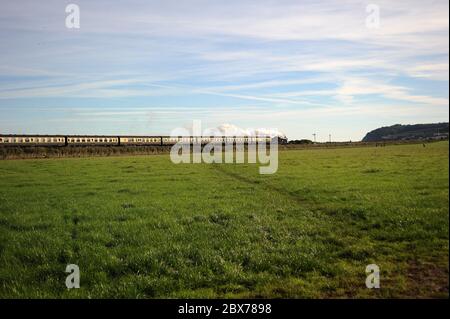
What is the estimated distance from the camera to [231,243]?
13.0 m

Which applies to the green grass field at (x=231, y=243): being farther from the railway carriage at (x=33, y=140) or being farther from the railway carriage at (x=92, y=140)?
the railway carriage at (x=92, y=140)

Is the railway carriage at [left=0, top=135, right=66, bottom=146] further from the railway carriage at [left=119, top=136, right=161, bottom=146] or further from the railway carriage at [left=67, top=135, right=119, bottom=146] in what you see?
the railway carriage at [left=119, top=136, right=161, bottom=146]

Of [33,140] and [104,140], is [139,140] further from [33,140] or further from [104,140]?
[33,140]

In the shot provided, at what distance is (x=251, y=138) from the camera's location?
446ft

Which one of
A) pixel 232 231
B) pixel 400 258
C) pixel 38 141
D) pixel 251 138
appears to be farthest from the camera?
pixel 251 138

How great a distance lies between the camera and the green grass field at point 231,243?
9.61 m

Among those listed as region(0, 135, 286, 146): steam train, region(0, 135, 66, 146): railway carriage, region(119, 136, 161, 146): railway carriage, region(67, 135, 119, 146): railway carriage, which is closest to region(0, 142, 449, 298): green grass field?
region(0, 135, 66, 146): railway carriage

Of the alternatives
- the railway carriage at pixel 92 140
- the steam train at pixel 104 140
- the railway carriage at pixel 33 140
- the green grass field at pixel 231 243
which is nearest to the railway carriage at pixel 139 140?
the steam train at pixel 104 140

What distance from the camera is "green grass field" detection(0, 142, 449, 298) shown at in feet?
31.5

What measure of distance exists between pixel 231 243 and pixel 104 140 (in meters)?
84.1

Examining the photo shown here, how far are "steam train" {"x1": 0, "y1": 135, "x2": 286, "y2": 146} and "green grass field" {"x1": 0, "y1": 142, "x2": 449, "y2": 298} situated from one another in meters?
55.8

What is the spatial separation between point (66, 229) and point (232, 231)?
6.89m
